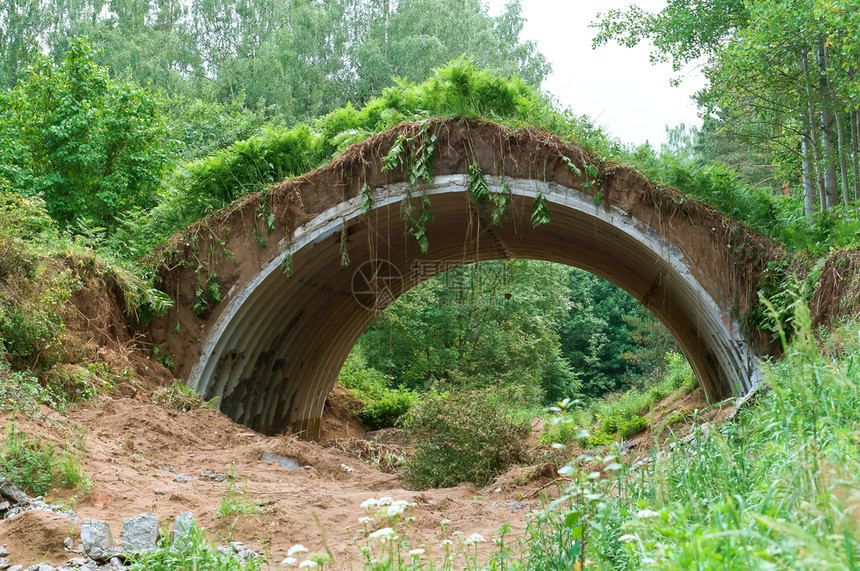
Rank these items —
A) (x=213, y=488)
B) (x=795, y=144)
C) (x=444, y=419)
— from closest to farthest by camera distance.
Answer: (x=213, y=488) < (x=444, y=419) < (x=795, y=144)

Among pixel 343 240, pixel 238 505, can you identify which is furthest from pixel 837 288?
pixel 238 505

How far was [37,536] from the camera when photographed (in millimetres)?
4250

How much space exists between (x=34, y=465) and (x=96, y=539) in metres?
1.96

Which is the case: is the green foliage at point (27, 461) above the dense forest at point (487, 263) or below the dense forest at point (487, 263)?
below

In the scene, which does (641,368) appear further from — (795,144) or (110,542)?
(110,542)

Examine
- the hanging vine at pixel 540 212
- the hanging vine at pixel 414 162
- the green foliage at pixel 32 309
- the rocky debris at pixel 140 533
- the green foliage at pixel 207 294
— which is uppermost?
the hanging vine at pixel 414 162

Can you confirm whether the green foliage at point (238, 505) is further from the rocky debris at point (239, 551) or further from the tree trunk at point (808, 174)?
the tree trunk at point (808, 174)

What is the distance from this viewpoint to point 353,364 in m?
19.9

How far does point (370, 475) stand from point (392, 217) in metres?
3.72

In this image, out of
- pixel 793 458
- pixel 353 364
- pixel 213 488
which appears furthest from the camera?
pixel 353 364

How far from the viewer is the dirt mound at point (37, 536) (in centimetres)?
408

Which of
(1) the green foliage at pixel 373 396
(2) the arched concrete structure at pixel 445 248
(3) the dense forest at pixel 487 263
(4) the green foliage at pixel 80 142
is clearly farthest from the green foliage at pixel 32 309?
(1) the green foliage at pixel 373 396

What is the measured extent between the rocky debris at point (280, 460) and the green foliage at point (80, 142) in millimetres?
7849

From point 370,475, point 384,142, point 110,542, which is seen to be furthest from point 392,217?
point 110,542
